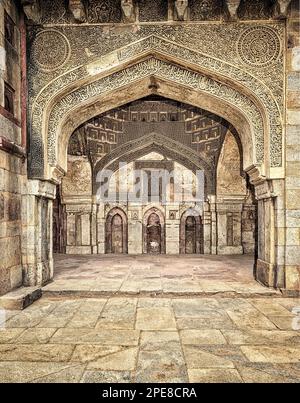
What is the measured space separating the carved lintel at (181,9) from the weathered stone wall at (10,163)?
8.10 feet

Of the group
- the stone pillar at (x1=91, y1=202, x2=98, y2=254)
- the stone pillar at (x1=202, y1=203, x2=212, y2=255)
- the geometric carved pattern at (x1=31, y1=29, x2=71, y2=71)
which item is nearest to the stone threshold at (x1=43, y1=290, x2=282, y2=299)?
the geometric carved pattern at (x1=31, y1=29, x2=71, y2=71)

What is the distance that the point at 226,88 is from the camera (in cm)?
534

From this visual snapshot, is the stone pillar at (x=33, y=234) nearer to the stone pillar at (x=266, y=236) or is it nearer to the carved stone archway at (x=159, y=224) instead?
the stone pillar at (x=266, y=236)

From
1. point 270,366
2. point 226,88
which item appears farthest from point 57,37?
point 270,366

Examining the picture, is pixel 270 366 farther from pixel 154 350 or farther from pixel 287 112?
pixel 287 112

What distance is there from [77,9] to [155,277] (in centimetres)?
475

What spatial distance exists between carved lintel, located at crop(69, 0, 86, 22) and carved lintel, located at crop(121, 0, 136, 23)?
651 mm

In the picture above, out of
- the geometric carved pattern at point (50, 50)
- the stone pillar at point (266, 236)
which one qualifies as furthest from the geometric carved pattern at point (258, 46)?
the geometric carved pattern at point (50, 50)

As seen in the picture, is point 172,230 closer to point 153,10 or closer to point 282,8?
point 153,10

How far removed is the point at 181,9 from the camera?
487 cm

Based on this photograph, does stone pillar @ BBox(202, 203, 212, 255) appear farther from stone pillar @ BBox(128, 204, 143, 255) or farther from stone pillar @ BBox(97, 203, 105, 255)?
stone pillar @ BBox(97, 203, 105, 255)

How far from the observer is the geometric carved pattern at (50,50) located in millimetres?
5105

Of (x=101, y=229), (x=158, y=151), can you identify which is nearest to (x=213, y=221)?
(x=158, y=151)

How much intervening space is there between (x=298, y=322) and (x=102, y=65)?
4.61 meters
